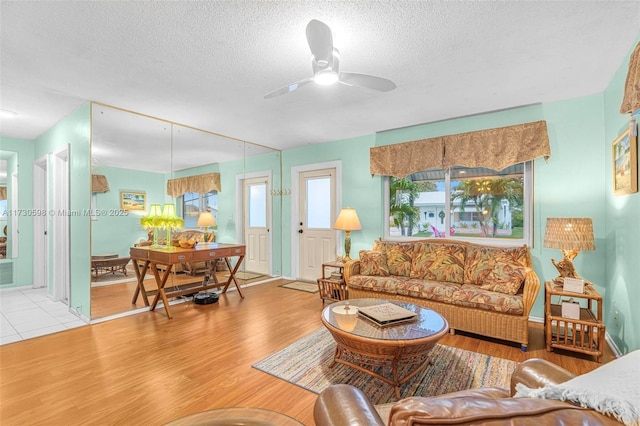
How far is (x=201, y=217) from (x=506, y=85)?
4.14 metres

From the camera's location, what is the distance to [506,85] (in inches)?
111

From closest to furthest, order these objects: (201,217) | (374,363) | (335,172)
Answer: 1. (374,363)
2. (201,217)
3. (335,172)

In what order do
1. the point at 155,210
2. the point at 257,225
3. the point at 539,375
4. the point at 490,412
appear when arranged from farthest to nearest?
the point at 257,225, the point at 155,210, the point at 539,375, the point at 490,412

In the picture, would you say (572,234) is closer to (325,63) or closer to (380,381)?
(380,381)

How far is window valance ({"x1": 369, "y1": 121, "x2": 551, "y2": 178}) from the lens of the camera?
329cm

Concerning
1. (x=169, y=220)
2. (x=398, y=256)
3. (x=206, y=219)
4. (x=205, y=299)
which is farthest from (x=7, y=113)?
(x=398, y=256)

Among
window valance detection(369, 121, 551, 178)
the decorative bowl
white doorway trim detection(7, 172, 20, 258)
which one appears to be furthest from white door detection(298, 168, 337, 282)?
white doorway trim detection(7, 172, 20, 258)

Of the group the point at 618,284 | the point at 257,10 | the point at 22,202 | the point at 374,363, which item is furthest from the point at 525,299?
the point at 22,202

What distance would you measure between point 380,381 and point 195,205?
3412 mm

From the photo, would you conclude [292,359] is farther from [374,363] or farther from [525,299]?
[525,299]

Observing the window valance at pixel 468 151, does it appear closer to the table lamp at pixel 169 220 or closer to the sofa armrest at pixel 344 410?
the table lamp at pixel 169 220

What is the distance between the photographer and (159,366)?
2.31 metres

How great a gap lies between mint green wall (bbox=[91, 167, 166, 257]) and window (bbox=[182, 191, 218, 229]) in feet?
1.11

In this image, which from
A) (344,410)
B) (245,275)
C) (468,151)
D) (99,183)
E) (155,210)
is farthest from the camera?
(245,275)
